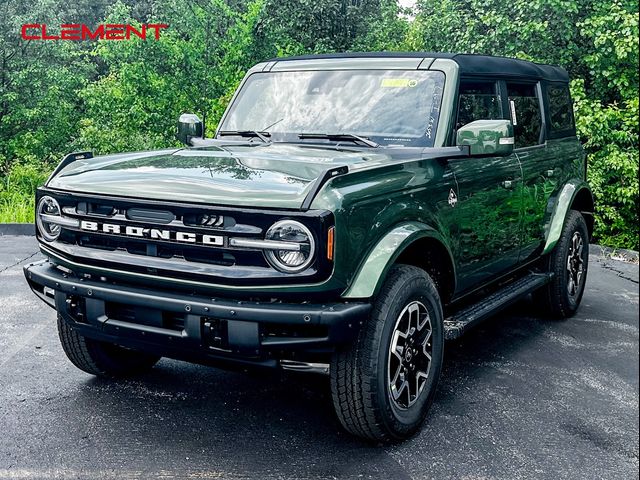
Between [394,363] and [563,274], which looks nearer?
[394,363]

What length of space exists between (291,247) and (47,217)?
141 centimetres

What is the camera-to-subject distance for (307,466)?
11.4 ft

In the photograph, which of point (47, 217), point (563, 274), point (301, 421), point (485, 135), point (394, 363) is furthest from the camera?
point (563, 274)

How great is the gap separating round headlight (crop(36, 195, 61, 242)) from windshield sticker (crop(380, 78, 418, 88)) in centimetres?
205

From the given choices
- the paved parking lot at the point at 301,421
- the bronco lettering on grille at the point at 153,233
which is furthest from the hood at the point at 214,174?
the paved parking lot at the point at 301,421

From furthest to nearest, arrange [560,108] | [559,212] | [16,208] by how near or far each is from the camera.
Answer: [16,208]
[560,108]
[559,212]

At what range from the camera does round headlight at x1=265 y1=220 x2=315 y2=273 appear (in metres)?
3.18

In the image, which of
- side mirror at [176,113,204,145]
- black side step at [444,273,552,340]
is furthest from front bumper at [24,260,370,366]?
side mirror at [176,113,204,145]

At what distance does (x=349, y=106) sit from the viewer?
464 cm

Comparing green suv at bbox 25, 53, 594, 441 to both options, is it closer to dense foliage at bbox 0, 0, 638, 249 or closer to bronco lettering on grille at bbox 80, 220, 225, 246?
bronco lettering on grille at bbox 80, 220, 225, 246

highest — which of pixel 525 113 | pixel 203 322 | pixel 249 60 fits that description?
pixel 249 60

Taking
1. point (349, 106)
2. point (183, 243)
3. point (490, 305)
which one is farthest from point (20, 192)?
point (183, 243)

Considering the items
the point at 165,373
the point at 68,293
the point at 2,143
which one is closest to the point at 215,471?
the point at 68,293

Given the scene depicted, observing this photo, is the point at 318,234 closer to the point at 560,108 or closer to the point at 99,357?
the point at 99,357
